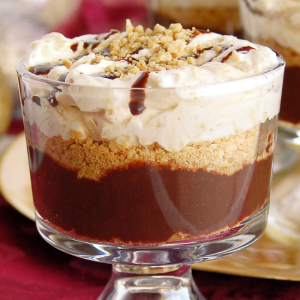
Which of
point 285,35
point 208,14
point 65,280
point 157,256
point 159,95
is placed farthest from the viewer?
point 208,14

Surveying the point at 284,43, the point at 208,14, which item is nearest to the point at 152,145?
the point at 284,43

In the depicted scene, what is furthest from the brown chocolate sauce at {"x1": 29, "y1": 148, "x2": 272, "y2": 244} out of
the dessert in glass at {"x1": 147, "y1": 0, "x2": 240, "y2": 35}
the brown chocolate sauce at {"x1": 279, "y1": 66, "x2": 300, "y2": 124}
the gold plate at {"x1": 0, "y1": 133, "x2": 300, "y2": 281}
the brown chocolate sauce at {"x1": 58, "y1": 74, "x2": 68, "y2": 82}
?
the dessert in glass at {"x1": 147, "y1": 0, "x2": 240, "y2": 35}

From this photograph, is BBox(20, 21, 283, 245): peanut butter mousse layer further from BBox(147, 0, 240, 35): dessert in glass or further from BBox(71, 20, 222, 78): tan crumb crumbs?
BBox(147, 0, 240, 35): dessert in glass

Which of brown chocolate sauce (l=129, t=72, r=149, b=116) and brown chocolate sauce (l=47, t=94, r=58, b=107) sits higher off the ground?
brown chocolate sauce (l=129, t=72, r=149, b=116)

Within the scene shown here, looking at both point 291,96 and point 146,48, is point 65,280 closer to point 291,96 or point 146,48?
point 146,48

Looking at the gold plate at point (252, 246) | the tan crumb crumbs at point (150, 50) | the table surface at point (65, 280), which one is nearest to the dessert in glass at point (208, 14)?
the gold plate at point (252, 246)
